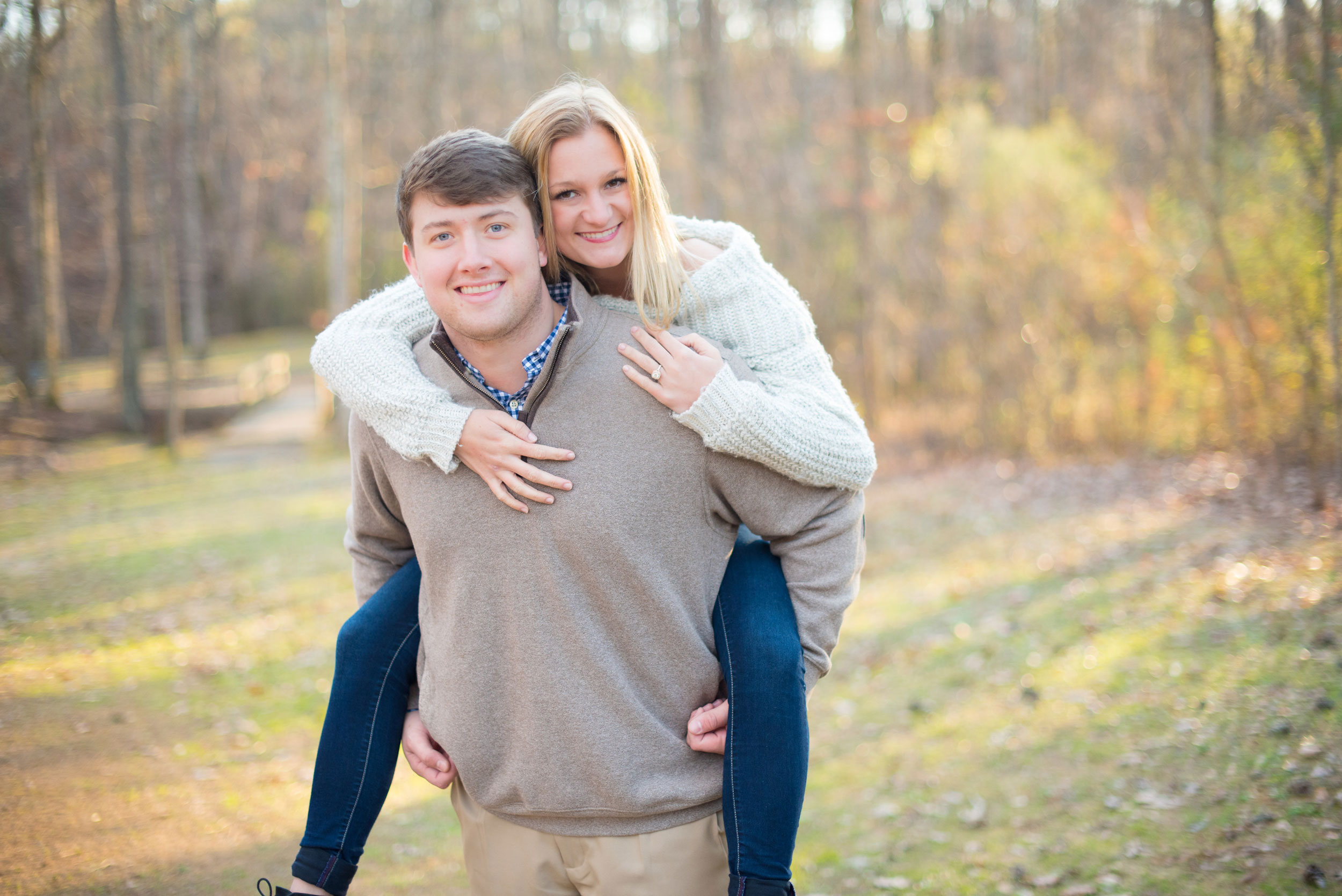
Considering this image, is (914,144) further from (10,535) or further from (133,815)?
(133,815)

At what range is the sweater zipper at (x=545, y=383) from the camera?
6.98 ft

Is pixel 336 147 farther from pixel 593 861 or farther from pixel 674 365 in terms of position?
pixel 593 861

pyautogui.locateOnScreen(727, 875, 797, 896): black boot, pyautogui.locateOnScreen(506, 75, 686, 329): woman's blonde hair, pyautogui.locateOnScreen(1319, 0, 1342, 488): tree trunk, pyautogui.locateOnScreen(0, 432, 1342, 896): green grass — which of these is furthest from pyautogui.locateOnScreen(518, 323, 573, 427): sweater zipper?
pyautogui.locateOnScreen(1319, 0, 1342, 488): tree trunk

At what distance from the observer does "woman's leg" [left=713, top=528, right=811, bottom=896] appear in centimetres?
198

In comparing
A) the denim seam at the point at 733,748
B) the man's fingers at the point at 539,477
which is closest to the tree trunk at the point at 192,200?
the man's fingers at the point at 539,477

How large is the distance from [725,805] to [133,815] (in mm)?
2815

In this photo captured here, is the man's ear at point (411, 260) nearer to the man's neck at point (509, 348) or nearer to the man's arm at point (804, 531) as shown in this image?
the man's neck at point (509, 348)

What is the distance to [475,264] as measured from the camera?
2031 mm

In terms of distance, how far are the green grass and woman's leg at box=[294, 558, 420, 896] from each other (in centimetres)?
153

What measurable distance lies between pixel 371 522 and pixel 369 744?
0.51m

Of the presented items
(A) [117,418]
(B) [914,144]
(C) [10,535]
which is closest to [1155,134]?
(B) [914,144]

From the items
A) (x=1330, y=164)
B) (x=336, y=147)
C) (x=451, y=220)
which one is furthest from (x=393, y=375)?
(x=336, y=147)

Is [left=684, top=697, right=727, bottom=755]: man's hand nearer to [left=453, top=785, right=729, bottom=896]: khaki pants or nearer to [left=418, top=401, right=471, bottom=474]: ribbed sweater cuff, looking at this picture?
[left=453, top=785, right=729, bottom=896]: khaki pants

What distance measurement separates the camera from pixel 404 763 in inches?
213
